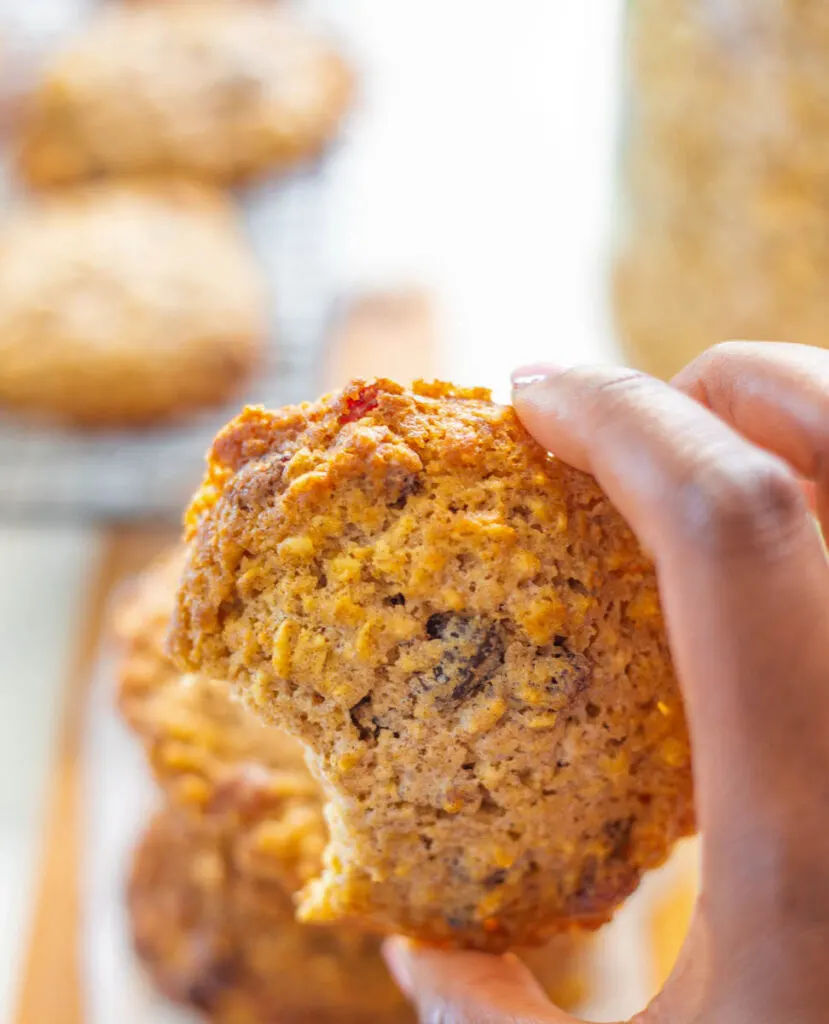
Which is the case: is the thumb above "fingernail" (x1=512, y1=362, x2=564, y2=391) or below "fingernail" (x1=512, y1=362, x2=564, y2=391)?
below

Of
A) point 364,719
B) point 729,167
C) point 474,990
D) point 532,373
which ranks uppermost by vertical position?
point 729,167

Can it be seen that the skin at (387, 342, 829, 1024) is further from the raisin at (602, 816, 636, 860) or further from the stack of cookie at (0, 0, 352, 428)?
the stack of cookie at (0, 0, 352, 428)

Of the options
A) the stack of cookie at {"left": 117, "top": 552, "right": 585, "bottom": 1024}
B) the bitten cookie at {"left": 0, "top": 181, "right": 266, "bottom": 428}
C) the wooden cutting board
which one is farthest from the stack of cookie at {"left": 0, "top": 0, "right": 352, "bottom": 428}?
the stack of cookie at {"left": 117, "top": 552, "right": 585, "bottom": 1024}

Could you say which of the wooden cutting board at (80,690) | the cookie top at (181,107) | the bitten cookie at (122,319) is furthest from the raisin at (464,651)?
the cookie top at (181,107)

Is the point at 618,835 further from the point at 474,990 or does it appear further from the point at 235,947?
the point at 235,947

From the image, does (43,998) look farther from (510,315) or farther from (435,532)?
(510,315)

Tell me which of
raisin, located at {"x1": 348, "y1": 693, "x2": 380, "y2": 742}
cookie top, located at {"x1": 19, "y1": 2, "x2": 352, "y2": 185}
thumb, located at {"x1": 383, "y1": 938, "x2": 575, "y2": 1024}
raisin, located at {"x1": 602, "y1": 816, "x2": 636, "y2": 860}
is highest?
cookie top, located at {"x1": 19, "y1": 2, "x2": 352, "y2": 185}

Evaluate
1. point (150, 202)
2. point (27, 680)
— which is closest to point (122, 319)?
point (150, 202)
